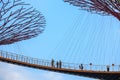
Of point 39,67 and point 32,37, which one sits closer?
point 32,37

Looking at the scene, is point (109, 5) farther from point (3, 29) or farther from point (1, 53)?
point (1, 53)

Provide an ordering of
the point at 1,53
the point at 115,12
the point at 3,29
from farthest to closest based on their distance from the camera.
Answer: the point at 1,53 → the point at 3,29 → the point at 115,12

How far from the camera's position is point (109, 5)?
A: 24.7m

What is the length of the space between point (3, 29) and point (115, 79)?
2677cm

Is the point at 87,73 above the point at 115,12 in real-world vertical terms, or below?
below

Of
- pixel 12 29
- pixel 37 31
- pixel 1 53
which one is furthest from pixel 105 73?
pixel 12 29

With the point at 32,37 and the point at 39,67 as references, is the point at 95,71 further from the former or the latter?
the point at 32,37

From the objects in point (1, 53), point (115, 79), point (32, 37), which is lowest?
point (115, 79)

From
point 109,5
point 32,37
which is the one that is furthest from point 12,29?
point 109,5

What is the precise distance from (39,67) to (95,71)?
788 centimetres

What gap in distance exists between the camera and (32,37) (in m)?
34.1

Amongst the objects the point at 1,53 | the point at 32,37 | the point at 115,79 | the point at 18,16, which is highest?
the point at 18,16

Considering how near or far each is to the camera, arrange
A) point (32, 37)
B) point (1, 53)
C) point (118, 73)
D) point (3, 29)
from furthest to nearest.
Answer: point (118, 73)
point (1, 53)
point (32, 37)
point (3, 29)

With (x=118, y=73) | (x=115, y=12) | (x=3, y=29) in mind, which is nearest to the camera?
(x=115, y=12)
